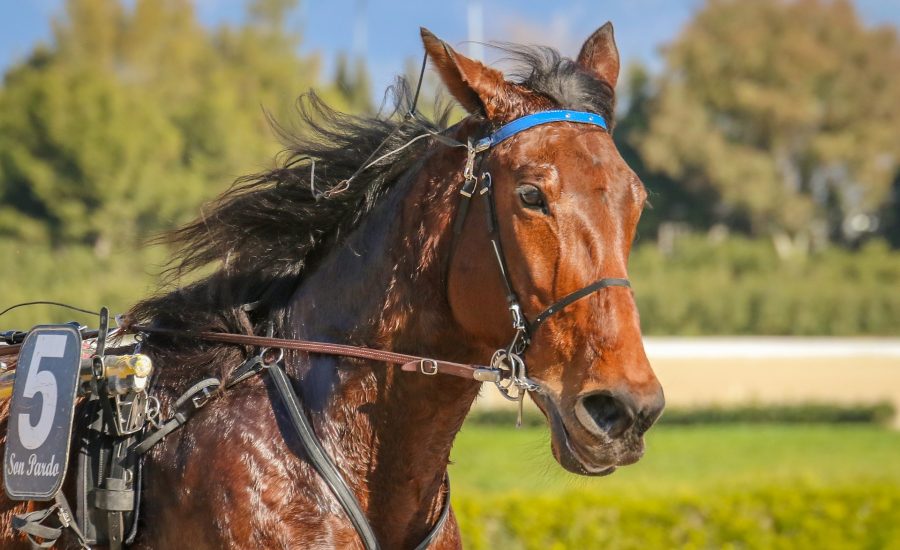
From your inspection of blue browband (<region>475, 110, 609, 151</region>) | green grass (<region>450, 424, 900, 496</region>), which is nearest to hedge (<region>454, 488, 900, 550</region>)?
green grass (<region>450, 424, 900, 496</region>)

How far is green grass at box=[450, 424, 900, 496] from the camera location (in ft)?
38.7

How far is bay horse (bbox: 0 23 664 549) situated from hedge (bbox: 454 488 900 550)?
4012mm

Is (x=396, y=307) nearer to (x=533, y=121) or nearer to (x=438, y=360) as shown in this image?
(x=438, y=360)

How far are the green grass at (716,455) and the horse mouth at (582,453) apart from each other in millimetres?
6424

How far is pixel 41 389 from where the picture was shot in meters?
2.83

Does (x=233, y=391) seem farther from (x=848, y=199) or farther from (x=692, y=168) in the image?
(x=848, y=199)

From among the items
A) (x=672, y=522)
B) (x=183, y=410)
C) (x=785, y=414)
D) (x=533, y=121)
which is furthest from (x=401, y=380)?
(x=785, y=414)

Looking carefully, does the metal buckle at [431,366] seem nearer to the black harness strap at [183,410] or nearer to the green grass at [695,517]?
the black harness strap at [183,410]

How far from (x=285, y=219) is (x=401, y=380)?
0.69m

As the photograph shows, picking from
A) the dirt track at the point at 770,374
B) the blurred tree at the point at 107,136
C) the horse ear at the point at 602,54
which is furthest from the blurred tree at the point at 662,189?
the horse ear at the point at 602,54

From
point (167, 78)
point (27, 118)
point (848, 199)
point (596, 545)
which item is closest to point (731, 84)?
point (848, 199)

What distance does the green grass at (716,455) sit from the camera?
1178 centimetres

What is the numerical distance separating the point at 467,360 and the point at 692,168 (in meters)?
36.5

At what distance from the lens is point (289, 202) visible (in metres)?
3.14
